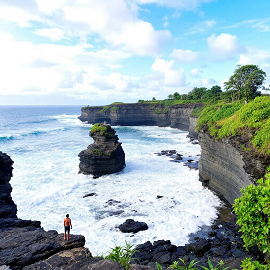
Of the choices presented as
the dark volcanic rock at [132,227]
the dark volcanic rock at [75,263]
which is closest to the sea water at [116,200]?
the dark volcanic rock at [132,227]

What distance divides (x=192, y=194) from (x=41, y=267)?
644 inches

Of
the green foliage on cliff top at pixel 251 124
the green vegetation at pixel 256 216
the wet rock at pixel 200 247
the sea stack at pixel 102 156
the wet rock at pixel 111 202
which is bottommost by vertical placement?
the wet rock at pixel 111 202

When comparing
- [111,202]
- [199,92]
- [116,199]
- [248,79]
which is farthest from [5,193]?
[199,92]

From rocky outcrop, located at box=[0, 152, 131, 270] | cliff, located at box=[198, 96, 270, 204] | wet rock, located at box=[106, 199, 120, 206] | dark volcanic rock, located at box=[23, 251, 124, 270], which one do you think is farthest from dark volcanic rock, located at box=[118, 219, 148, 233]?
dark volcanic rock, located at box=[23, 251, 124, 270]

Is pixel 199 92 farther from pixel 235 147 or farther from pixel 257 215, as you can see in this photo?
pixel 257 215

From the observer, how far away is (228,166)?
1812 centimetres

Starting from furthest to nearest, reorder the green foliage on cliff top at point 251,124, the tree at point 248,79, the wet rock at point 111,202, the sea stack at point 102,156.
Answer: the tree at point 248,79 → the sea stack at point 102,156 → the wet rock at point 111,202 → the green foliage on cliff top at point 251,124

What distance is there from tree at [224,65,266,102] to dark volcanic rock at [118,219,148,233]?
26381mm

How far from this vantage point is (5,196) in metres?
12.1

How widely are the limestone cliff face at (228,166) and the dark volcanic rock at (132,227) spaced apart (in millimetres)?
7798

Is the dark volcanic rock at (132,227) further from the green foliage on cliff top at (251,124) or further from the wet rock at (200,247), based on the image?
the green foliage on cliff top at (251,124)

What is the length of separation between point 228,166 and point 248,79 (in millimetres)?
22807

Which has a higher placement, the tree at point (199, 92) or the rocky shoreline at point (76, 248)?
the tree at point (199, 92)

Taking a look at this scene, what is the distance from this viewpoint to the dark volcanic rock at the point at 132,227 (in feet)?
48.8
